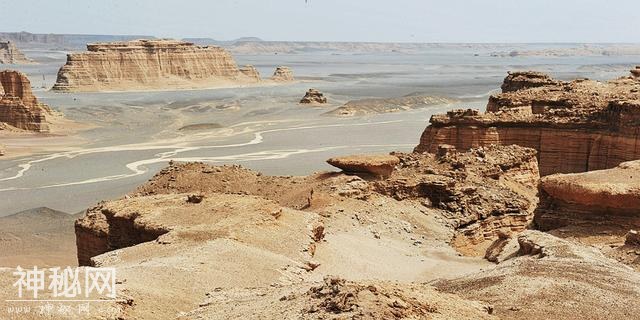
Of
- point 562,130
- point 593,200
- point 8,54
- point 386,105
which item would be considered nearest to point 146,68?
point 386,105

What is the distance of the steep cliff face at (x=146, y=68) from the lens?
106m

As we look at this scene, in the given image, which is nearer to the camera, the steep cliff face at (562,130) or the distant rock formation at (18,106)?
the steep cliff face at (562,130)

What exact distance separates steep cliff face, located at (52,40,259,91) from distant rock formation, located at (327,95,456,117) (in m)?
38.4

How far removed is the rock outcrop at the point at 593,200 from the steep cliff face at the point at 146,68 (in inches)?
3683

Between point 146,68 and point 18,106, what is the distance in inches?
1932

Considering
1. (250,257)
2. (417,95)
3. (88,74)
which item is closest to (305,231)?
(250,257)

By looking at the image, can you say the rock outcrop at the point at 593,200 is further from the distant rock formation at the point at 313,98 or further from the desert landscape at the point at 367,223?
the distant rock formation at the point at 313,98

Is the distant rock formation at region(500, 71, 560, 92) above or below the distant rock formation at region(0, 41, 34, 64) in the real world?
above

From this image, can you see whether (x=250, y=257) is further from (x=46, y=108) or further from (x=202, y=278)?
(x=46, y=108)

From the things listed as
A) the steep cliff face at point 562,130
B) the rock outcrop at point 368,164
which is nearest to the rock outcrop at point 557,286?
the rock outcrop at point 368,164

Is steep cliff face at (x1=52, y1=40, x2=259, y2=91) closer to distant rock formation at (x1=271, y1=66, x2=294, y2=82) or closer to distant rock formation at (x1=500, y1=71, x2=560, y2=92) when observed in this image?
distant rock formation at (x1=271, y1=66, x2=294, y2=82)

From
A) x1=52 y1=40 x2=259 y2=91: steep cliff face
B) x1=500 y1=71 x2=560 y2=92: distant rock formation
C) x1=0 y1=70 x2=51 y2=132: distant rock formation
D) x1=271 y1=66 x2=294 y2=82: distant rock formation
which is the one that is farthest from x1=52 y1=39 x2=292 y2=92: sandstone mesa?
x1=500 y1=71 x2=560 y2=92: distant rock formation

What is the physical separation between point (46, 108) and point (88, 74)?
35.3 metres

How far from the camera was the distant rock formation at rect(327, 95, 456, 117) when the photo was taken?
76375mm
